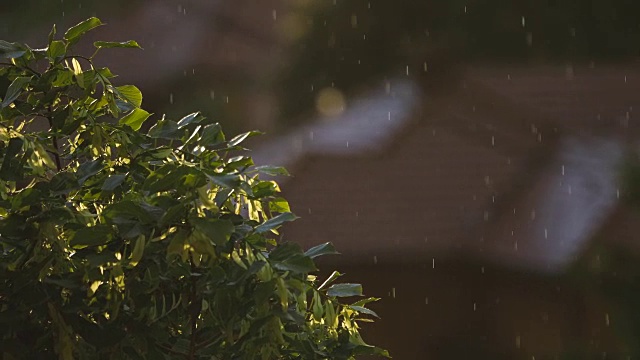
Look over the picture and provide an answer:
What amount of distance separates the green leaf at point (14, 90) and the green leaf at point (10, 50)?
0.07 feet

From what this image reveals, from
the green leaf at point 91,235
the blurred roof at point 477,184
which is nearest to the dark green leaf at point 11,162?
the green leaf at point 91,235

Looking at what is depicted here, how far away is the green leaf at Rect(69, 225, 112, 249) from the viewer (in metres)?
0.84

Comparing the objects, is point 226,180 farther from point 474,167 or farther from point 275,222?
point 474,167

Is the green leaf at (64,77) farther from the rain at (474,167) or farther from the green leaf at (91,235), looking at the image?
the rain at (474,167)

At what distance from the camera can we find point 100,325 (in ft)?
3.08

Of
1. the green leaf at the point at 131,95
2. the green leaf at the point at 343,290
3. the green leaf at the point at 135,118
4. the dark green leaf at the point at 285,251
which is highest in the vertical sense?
the green leaf at the point at 131,95

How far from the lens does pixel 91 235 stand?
85 centimetres

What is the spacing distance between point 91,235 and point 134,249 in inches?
2.3

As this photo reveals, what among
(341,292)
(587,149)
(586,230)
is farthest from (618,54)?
(341,292)

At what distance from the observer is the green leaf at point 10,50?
3.05 ft

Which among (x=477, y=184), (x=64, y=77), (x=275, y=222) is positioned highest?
(x=64, y=77)

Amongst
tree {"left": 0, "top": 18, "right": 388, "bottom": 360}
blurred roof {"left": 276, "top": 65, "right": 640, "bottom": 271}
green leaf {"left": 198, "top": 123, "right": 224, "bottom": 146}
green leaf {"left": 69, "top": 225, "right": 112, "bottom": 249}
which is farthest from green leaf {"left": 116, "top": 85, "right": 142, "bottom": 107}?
blurred roof {"left": 276, "top": 65, "right": 640, "bottom": 271}

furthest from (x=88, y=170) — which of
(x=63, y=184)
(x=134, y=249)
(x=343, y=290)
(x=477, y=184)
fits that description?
(x=477, y=184)

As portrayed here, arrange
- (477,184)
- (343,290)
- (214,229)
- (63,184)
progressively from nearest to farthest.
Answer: (214,229), (63,184), (343,290), (477,184)
